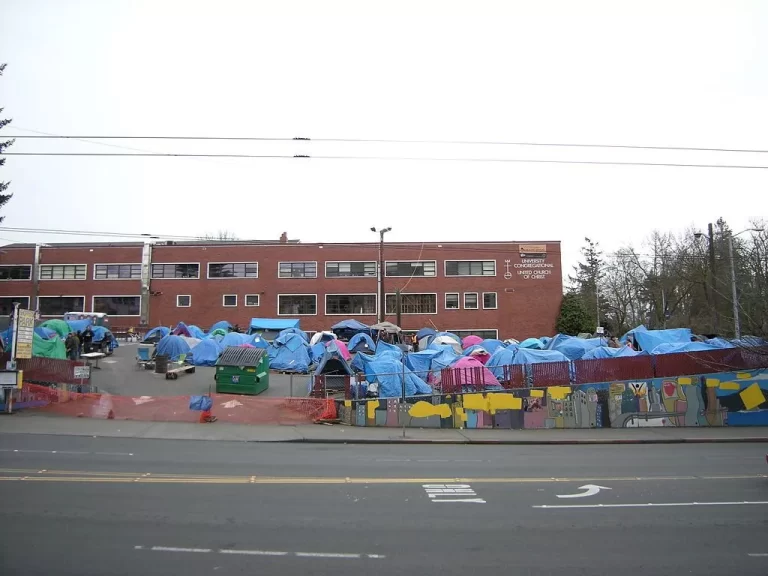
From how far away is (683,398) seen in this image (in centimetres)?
1805

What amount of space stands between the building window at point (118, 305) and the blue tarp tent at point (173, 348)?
25863 millimetres

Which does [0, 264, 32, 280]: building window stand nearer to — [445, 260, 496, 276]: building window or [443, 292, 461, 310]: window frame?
[443, 292, 461, 310]: window frame

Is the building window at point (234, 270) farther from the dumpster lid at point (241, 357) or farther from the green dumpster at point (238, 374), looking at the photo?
the green dumpster at point (238, 374)

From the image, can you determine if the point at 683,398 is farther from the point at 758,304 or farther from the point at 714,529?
the point at 714,529

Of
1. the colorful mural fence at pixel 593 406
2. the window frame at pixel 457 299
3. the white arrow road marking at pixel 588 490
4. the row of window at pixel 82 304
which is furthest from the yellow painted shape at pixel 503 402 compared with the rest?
the row of window at pixel 82 304

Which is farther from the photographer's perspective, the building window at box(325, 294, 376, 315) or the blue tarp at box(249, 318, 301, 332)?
the building window at box(325, 294, 376, 315)

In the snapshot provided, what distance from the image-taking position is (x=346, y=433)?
630 inches

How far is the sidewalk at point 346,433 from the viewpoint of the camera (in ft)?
49.5

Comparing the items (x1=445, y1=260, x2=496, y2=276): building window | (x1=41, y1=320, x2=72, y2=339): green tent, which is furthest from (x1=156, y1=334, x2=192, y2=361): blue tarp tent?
(x1=445, y1=260, x2=496, y2=276): building window

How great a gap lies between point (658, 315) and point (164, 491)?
56403 mm

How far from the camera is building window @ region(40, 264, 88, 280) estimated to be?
179 ft

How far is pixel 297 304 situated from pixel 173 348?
2395 centimetres

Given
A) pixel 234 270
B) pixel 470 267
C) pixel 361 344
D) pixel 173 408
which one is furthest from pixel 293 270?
pixel 173 408

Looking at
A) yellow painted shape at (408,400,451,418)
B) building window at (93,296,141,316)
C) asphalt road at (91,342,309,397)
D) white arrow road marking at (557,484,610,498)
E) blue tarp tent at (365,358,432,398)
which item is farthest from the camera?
building window at (93,296,141,316)
